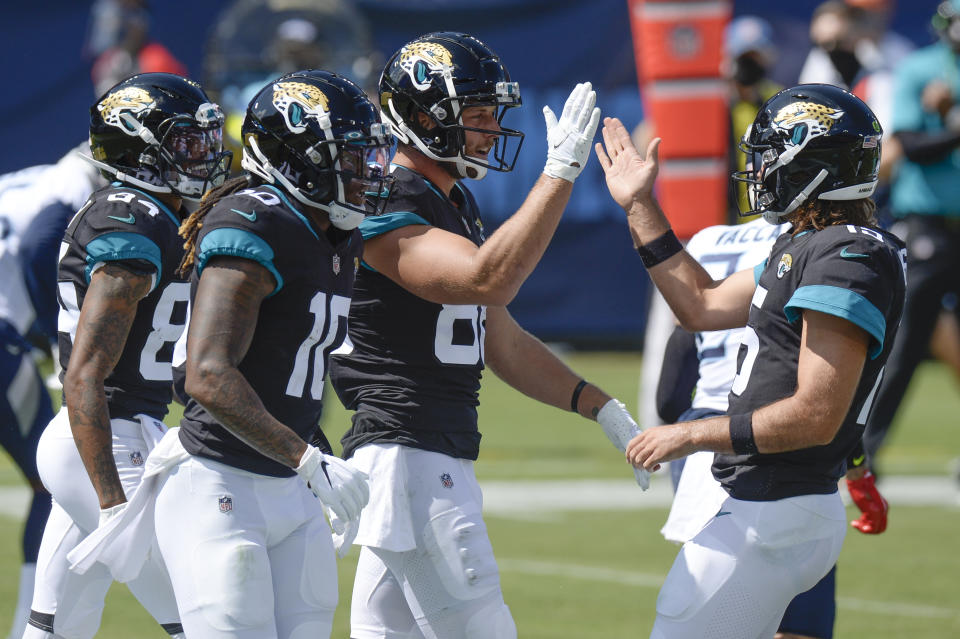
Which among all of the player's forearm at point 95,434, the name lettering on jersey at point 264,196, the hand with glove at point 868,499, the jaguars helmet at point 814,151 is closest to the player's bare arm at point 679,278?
the jaguars helmet at point 814,151

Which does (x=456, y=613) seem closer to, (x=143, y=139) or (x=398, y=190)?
(x=398, y=190)

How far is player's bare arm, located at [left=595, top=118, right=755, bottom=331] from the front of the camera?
12.7 ft

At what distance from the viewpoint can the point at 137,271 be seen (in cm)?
386

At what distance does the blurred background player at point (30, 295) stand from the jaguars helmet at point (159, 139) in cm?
94

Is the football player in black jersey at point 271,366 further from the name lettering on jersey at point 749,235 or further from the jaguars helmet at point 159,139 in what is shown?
the name lettering on jersey at point 749,235

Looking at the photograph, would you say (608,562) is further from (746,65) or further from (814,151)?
(814,151)

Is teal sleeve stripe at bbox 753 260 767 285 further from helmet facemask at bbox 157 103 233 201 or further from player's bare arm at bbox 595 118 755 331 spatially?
helmet facemask at bbox 157 103 233 201

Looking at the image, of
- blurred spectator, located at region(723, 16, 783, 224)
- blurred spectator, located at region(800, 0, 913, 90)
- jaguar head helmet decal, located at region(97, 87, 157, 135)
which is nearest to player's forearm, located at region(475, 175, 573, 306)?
jaguar head helmet decal, located at region(97, 87, 157, 135)

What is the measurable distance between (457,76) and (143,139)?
0.92 m

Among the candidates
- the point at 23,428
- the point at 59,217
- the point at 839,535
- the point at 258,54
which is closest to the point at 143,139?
the point at 59,217

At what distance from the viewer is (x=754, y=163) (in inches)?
149

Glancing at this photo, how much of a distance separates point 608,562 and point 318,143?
3963 mm

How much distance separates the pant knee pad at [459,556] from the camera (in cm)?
378

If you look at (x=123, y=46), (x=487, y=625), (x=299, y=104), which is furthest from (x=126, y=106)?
(x=123, y=46)
